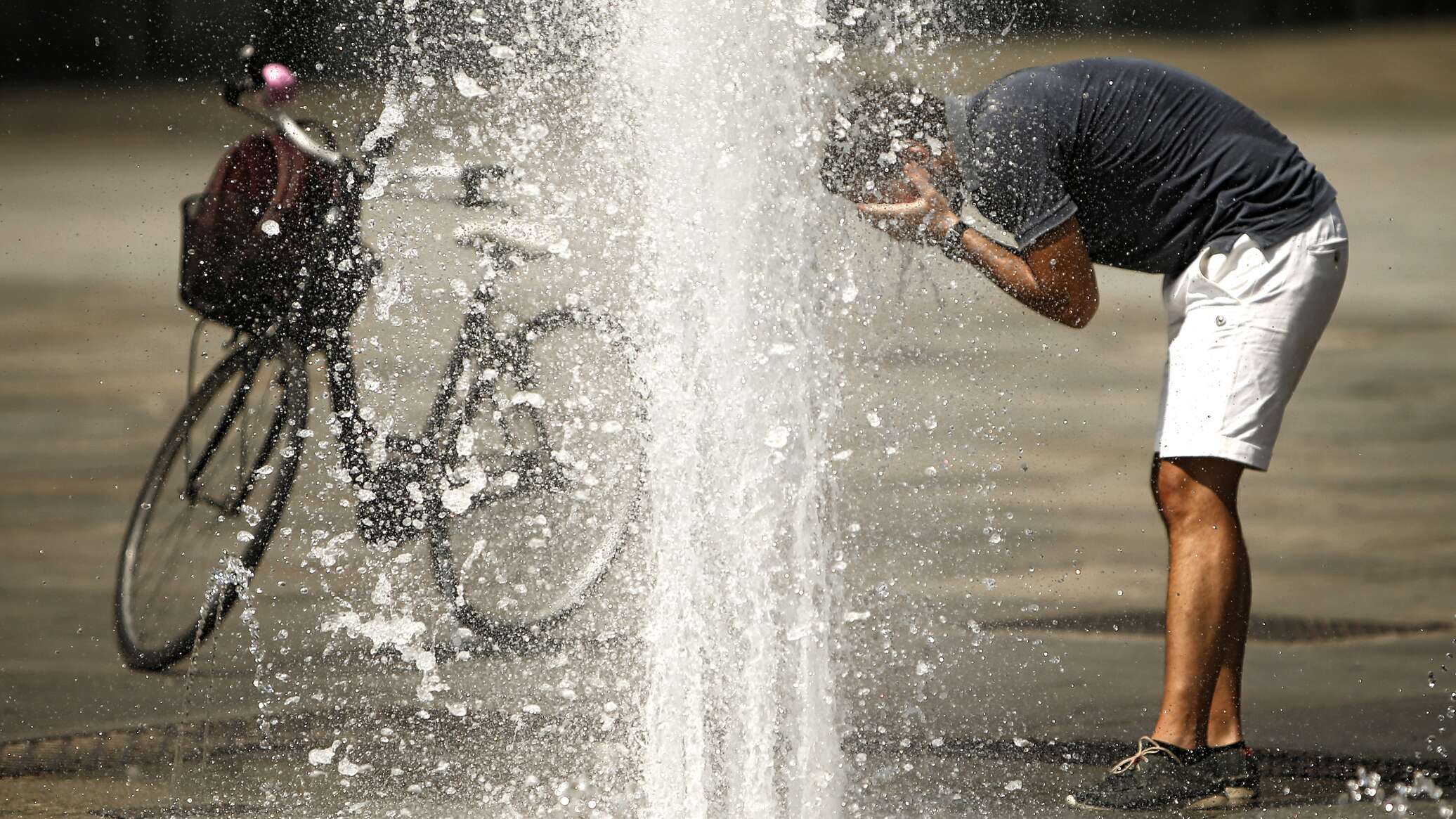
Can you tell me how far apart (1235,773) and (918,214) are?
1.25 meters

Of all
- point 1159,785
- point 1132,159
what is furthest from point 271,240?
point 1159,785

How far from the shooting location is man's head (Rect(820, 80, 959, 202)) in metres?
3.29

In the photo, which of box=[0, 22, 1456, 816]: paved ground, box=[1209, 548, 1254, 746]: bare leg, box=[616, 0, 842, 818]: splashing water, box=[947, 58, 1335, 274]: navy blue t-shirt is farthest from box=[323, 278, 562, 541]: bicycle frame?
box=[1209, 548, 1254, 746]: bare leg

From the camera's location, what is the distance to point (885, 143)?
3.34 metres

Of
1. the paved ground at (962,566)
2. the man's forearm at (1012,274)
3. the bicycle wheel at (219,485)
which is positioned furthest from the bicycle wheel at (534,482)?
the man's forearm at (1012,274)

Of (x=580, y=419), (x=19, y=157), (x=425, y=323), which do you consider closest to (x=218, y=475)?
(x=580, y=419)

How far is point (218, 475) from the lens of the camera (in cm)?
438

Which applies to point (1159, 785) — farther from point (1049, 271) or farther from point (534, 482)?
point (534, 482)

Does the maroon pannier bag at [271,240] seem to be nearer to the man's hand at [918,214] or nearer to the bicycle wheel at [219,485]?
the bicycle wheel at [219,485]

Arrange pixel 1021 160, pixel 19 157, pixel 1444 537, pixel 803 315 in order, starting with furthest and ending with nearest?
pixel 19 157
pixel 1444 537
pixel 803 315
pixel 1021 160

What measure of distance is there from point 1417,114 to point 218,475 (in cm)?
1442

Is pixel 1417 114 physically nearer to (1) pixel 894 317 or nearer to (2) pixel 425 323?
(1) pixel 894 317

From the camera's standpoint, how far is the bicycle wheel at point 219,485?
4.31 meters

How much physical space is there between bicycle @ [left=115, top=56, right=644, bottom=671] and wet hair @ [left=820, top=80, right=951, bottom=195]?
1151mm
